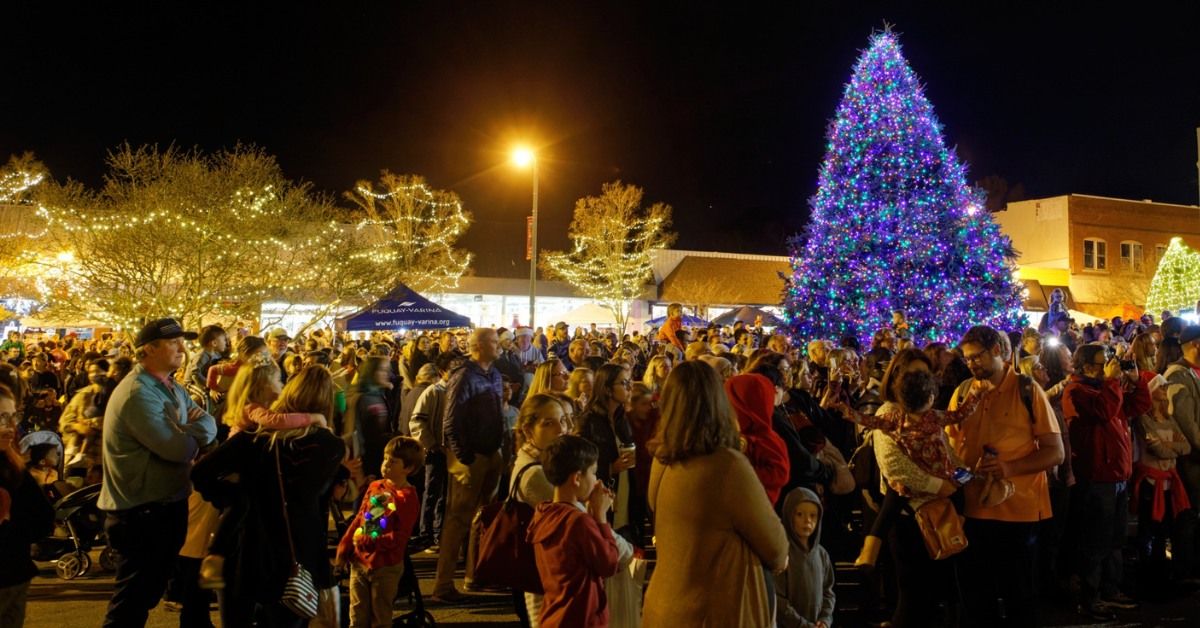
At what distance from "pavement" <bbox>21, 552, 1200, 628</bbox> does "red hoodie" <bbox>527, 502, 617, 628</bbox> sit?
101 inches

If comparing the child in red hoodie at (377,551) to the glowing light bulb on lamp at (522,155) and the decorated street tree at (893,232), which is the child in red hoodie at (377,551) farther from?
the glowing light bulb on lamp at (522,155)

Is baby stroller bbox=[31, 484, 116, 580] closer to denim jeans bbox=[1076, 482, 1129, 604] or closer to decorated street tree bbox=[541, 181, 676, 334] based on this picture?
denim jeans bbox=[1076, 482, 1129, 604]

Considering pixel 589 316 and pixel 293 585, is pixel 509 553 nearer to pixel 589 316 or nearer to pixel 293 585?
pixel 293 585

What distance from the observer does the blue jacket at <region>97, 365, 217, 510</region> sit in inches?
189

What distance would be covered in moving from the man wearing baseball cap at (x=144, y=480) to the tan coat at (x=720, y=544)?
3.17 metres

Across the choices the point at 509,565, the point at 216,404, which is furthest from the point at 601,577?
the point at 216,404

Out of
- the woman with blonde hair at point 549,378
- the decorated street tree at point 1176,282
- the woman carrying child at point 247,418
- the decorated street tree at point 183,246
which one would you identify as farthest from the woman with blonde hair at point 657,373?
the decorated street tree at point 1176,282

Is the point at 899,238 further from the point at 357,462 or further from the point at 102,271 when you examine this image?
the point at 102,271

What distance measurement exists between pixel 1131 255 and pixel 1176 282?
20641mm

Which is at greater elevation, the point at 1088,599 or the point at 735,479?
the point at 735,479

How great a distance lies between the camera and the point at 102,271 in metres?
21.6

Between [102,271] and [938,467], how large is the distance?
2257 centimetres

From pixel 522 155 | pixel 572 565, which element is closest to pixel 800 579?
pixel 572 565

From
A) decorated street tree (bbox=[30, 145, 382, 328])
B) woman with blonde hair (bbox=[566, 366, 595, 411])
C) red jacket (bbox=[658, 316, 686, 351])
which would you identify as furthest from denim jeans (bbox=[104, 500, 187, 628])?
decorated street tree (bbox=[30, 145, 382, 328])
